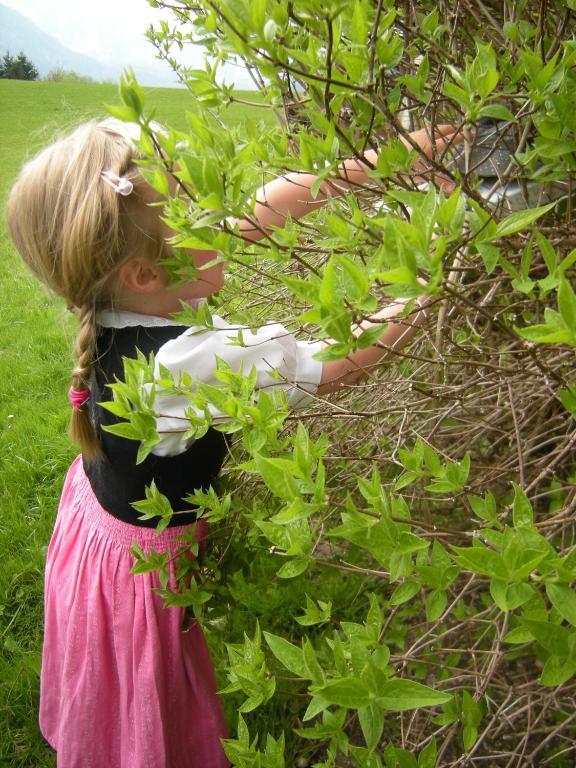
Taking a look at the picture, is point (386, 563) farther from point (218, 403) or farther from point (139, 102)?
point (139, 102)

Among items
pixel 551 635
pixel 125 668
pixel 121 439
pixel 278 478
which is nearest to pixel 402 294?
pixel 278 478

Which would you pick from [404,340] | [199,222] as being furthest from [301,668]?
[404,340]

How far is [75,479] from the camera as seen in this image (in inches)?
83.4

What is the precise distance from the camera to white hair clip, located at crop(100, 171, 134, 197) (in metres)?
1.43

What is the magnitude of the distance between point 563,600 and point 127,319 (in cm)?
118

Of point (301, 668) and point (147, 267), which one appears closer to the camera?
point (301, 668)

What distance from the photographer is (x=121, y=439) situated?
5.28ft

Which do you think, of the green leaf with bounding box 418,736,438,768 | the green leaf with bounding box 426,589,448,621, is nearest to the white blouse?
the green leaf with bounding box 426,589,448,621

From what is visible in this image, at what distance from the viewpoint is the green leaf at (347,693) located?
2.45 ft

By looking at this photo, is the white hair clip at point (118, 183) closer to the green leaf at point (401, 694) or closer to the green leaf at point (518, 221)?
the green leaf at point (518, 221)

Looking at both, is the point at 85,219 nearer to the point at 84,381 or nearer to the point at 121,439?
the point at 84,381

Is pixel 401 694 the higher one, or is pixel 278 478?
pixel 278 478

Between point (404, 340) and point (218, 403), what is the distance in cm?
53

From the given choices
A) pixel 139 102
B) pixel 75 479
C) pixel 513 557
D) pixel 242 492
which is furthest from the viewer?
pixel 75 479
